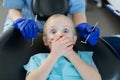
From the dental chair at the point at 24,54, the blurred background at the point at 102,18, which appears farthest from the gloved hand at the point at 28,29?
the blurred background at the point at 102,18

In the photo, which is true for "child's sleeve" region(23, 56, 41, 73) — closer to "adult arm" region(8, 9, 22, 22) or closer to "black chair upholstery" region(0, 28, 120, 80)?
"black chair upholstery" region(0, 28, 120, 80)

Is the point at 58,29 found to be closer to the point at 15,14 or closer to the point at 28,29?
the point at 28,29

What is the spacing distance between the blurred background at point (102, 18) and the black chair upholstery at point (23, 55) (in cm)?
142

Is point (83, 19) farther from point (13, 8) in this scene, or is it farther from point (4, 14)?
point (4, 14)

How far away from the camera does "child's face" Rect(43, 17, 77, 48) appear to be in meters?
1.15

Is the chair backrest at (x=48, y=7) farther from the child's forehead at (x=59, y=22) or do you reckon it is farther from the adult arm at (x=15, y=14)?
the adult arm at (x=15, y=14)

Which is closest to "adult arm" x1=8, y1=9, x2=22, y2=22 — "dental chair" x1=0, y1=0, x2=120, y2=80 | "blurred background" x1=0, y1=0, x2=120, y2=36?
"dental chair" x1=0, y1=0, x2=120, y2=80

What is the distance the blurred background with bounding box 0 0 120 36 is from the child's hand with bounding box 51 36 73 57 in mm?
1616

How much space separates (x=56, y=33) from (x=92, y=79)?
10.2 inches

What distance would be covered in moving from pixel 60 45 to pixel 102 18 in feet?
6.65

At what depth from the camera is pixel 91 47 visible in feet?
4.28

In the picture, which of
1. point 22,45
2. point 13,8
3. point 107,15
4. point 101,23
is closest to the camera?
point 22,45

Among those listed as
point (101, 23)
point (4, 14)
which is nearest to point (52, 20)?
point (101, 23)

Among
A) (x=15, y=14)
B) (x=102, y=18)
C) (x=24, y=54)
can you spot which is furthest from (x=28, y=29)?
(x=102, y=18)
